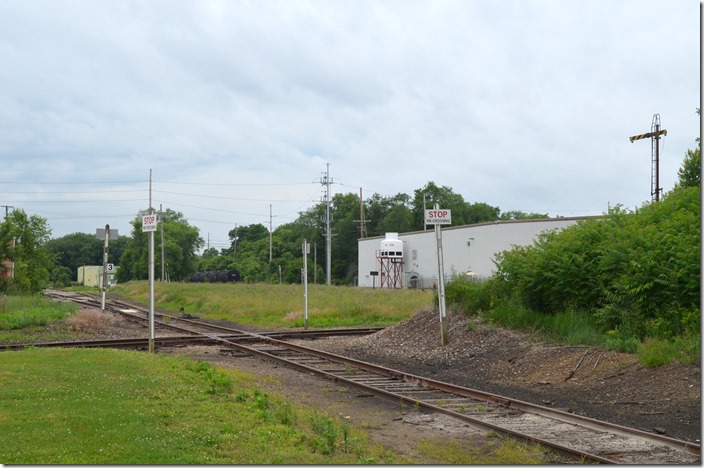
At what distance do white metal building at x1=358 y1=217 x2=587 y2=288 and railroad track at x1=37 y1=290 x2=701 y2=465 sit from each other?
33472 mm

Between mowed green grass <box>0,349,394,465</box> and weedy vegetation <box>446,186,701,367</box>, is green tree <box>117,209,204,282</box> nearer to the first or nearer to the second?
weedy vegetation <box>446,186,701,367</box>

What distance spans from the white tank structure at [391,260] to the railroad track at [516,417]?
52878mm

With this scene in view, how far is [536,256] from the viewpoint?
813 inches

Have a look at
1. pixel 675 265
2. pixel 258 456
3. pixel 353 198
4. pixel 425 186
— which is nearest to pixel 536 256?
pixel 675 265

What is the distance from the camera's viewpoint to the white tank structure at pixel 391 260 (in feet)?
241

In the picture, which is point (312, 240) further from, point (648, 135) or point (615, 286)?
point (615, 286)

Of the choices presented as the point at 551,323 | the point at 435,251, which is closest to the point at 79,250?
the point at 435,251

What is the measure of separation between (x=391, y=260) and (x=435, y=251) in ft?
20.9

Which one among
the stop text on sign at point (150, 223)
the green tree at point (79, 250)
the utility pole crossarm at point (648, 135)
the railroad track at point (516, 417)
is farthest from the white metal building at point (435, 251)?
the green tree at point (79, 250)

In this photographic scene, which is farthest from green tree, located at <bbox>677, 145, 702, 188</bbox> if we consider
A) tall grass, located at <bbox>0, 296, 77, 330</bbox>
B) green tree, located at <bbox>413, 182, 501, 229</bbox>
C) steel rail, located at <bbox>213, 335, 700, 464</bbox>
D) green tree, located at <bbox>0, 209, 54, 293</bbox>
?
green tree, located at <bbox>413, 182, 501, 229</bbox>

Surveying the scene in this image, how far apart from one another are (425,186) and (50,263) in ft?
226

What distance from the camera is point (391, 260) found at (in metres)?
73.8

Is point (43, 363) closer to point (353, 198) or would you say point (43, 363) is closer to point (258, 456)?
point (258, 456)

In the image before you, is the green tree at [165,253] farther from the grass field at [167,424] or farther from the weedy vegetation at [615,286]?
the grass field at [167,424]
